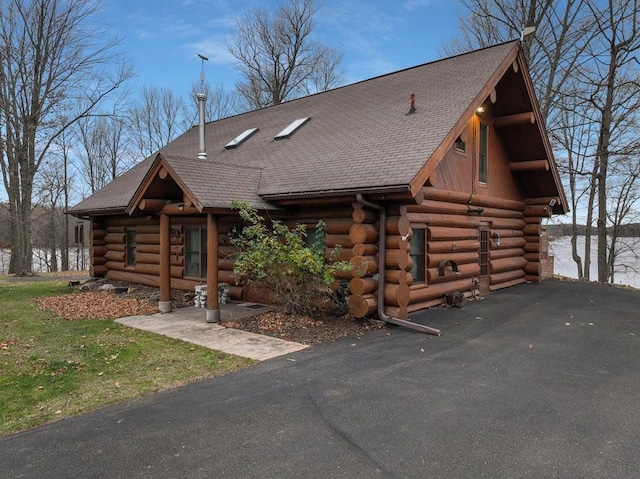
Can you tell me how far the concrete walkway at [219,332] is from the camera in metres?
6.56

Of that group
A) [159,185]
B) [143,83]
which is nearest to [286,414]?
[159,185]

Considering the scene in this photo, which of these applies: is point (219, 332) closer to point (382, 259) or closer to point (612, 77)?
point (382, 259)

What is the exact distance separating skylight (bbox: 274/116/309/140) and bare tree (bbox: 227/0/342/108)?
50.2 feet

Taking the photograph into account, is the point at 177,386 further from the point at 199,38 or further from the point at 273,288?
the point at 199,38

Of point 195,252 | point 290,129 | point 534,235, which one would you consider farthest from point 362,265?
point 534,235

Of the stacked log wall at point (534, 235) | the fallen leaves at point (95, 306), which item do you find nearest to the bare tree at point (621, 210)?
the stacked log wall at point (534, 235)

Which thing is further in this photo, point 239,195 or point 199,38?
point 199,38

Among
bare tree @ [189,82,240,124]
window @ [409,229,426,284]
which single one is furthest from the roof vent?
bare tree @ [189,82,240,124]

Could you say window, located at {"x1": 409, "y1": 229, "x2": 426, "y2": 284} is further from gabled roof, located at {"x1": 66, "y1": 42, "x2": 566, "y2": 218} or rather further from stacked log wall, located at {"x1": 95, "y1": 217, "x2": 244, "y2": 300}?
stacked log wall, located at {"x1": 95, "y1": 217, "x2": 244, "y2": 300}

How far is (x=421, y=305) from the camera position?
373 inches

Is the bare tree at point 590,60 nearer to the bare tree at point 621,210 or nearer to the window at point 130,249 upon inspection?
the bare tree at point 621,210

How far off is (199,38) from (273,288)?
15.1 meters

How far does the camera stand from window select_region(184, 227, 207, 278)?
11688 mm

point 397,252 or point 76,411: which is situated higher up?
point 397,252
